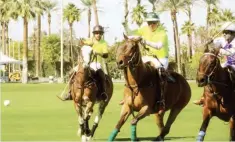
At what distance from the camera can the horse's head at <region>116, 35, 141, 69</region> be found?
547 inches

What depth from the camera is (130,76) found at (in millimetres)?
14609

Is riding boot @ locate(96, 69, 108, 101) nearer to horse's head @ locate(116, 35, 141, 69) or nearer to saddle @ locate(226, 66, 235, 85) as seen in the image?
horse's head @ locate(116, 35, 141, 69)

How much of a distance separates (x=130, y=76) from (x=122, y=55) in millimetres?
823

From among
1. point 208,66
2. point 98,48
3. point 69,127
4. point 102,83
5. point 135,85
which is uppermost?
point 98,48

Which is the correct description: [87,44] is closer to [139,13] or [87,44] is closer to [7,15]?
[7,15]

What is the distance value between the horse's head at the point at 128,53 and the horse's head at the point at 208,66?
1314 millimetres

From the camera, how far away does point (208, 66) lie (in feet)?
46.1

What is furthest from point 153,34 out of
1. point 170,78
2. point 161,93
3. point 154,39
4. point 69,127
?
point 69,127

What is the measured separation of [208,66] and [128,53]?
5.29ft

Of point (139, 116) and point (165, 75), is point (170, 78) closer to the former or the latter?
point (165, 75)

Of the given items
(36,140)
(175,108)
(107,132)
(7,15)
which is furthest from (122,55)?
(7,15)

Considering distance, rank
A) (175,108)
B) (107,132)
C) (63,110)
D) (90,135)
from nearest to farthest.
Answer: (175,108), (90,135), (107,132), (63,110)

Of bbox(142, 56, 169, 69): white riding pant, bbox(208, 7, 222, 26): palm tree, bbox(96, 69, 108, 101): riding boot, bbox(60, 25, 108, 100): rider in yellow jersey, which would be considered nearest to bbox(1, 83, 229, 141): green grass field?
bbox(96, 69, 108, 101): riding boot

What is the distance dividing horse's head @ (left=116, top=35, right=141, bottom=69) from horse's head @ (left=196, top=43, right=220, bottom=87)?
4.31 feet
